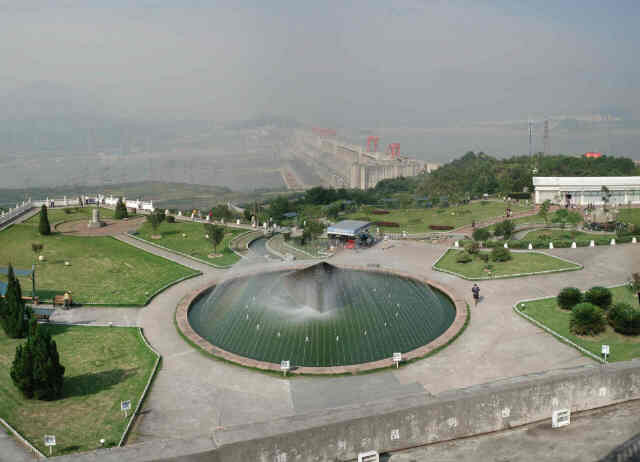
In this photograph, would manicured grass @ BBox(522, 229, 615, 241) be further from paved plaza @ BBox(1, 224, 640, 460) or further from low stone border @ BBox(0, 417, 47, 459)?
low stone border @ BBox(0, 417, 47, 459)

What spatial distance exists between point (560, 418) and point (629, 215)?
46622mm

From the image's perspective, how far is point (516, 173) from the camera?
7669 centimetres

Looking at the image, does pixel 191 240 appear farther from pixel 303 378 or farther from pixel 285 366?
pixel 303 378

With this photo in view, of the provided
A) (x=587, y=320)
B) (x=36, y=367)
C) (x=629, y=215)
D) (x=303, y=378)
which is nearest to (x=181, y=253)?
(x=36, y=367)

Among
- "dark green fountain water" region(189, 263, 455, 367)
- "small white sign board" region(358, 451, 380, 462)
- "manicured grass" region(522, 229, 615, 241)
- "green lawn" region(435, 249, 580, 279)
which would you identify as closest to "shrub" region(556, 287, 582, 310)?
"dark green fountain water" region(189, 263, 455, 367)

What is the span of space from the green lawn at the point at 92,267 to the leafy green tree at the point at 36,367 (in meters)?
9.71

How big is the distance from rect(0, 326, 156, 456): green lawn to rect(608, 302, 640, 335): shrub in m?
18.7

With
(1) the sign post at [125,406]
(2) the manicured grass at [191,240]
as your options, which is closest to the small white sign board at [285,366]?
(1) the sign post at [125,406]

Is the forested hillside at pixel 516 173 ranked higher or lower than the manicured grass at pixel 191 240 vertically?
higher

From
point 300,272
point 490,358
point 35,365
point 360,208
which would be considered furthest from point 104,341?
point 360,208

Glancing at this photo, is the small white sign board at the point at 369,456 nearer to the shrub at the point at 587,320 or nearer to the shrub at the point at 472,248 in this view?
the shrub at the point at 587,320

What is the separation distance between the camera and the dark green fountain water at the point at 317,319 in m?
19.0

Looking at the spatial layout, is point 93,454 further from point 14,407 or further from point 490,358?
point 490,358

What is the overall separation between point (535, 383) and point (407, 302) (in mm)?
11022
